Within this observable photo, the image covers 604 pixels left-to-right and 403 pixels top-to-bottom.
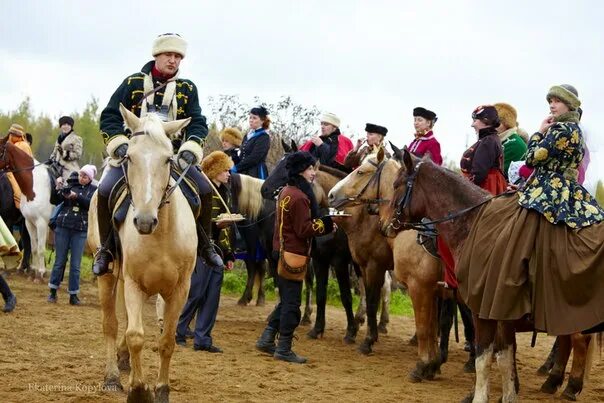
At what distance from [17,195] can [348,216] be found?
749 centimetres

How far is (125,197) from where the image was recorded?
25.2ft

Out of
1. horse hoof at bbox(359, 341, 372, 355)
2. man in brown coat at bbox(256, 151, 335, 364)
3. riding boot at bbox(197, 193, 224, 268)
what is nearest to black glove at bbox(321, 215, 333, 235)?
man in brown coat at bbox(256, 151, 335, 364)

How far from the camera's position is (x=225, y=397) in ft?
26.8

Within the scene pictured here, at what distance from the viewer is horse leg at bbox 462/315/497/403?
7746 mm

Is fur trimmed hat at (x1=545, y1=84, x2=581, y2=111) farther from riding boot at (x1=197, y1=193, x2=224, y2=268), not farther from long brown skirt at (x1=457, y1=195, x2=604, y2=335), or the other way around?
riding boot at (x1=197, y1=193, x2=224, y2=268)

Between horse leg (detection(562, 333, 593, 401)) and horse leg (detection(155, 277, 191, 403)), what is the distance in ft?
13.4

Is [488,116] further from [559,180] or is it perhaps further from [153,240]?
[153,240]

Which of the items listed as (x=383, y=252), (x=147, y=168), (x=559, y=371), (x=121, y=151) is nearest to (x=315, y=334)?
(x=383, y=252)

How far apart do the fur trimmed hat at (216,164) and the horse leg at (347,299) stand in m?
2.41

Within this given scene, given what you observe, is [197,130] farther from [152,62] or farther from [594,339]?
[594,339]

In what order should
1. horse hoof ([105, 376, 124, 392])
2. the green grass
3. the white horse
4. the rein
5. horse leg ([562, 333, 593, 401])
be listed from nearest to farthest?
horse hoof ([105, 376, 124, 392])
horse leg ([562, 333, 593, 401])
the rein
the white horse
the green grass

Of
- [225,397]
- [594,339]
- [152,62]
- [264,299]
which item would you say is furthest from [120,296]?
[264,299]

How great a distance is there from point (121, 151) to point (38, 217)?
31.3ft

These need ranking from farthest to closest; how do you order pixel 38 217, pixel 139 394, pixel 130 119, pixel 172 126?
1. pixel 38 217
2. pixel 172 126
3. pixel 130 119
4. pixel 139 394
